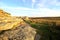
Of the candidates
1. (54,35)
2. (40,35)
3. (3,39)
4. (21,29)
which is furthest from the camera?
(54,35)

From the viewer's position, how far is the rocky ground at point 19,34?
10309 millimetres

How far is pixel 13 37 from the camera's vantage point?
10.3 meters

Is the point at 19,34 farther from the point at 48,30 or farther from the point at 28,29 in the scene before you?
the point at 48,30

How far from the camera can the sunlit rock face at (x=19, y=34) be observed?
33.9 ft

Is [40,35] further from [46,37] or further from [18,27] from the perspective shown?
[18,27]

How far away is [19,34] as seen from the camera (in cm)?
1059

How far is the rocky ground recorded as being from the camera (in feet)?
33.8

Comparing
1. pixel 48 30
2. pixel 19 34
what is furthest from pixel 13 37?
pixel 48 30

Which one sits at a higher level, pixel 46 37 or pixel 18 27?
pixel 18 27

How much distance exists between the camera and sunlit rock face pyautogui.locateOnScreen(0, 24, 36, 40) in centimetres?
1032

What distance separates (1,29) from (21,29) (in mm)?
1421

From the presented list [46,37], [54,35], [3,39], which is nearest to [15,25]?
[3,39]

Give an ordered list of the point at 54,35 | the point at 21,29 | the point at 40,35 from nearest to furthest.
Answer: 1. the point at 21,29
2. the point at 40,35
3. the point at 54,35

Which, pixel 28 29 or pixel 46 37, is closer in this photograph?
pixel 28 29
